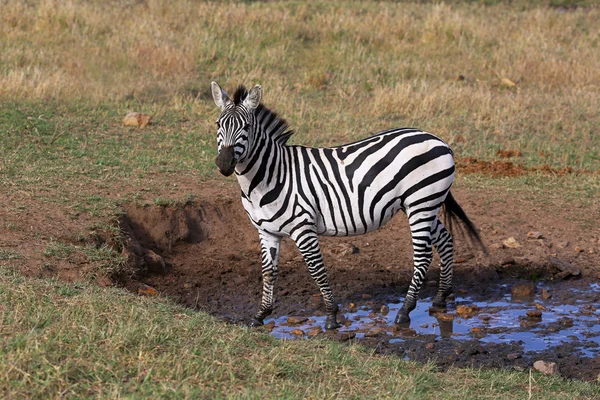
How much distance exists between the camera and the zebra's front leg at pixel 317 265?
6.84 m

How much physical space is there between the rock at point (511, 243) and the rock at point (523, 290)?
76cm

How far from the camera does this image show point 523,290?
25.6 ft

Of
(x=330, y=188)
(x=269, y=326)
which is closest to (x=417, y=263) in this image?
(x=330, y=188)

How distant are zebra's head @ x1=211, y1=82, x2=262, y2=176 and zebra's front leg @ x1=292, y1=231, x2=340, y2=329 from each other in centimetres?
87

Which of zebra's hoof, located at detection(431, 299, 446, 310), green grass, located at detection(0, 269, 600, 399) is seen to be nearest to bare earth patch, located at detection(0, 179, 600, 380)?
zebra's hoof, located at detection(431, 299, 446, 310)

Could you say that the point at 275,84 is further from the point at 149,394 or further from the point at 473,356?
the point at 149,394

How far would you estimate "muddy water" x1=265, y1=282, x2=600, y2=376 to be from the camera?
651 centimetres

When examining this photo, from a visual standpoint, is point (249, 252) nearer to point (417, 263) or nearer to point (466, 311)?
point (417, 263)

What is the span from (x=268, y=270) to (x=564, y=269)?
3.05 meters

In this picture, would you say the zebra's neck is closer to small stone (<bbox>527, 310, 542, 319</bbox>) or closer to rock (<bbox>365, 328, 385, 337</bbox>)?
rock (<bbox>365, 328, 385, 337</bbox>)

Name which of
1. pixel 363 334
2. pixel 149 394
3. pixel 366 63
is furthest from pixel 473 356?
pixel 366 63

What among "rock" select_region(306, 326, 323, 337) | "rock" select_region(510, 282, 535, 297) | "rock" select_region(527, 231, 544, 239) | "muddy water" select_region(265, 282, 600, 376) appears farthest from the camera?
"rock" select_region(527, 231, 544, 239)

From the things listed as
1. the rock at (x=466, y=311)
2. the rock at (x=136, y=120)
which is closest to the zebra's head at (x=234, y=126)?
the rock at (x=466, y=311)

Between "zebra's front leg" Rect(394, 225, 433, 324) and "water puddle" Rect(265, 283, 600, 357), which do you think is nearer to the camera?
"water puddle" Rect(265, 283, 600, 357)
